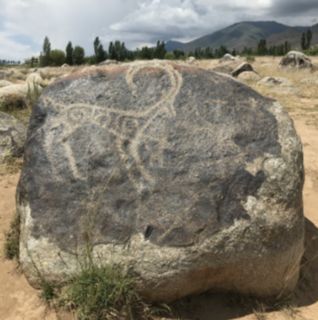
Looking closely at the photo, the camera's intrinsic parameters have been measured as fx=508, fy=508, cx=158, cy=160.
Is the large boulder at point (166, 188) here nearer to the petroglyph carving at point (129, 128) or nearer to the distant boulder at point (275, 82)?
the petroglyph carving at point (129, 128)

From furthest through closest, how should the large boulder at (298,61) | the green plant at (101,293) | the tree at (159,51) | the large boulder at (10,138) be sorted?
the tree at (159,51) → the large boulder at (298,61) → the large boulder at (10,138) → the green plant at (101,293)

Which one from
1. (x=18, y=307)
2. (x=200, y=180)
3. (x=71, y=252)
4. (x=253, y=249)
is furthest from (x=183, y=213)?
(x=18, y=307)

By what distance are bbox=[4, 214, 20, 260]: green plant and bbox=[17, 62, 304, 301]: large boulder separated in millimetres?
446

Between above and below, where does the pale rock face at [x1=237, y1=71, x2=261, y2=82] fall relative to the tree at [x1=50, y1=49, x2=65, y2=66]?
below

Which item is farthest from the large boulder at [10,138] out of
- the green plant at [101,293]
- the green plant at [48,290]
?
the green plant at [101,293]

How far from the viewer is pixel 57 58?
50.4m

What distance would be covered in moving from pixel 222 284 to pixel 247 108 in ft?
4.47

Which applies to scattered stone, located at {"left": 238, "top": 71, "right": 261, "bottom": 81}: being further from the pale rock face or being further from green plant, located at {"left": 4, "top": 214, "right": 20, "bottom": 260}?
green plant, located at {"left": 4, "top": 214, "right": 20, "bottom": 260}

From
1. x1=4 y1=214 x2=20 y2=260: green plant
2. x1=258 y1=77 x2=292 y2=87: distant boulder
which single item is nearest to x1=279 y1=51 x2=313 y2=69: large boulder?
x1=258 y1=77 x2=292 y2=87: distant boulder

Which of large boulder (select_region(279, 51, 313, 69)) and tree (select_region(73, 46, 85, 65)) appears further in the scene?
tree (select_region(73, 46, 85, 65))

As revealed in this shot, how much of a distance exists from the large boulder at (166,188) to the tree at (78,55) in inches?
1893

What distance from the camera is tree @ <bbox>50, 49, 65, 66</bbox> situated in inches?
1971

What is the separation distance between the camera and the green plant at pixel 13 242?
421 centimetres

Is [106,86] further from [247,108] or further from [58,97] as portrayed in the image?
[247,108]
